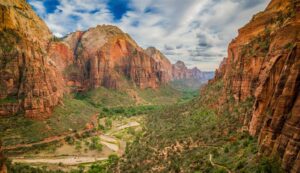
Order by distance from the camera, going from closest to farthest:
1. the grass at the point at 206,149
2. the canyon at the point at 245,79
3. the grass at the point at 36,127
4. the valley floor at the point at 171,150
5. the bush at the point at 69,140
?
1. the canyon at the point at 245,79
2. the grass at the point at 206,149
3. the valley floor at the point at 171,150
4. the grass at the point at 36,127
5. the bush at the point at 69,140

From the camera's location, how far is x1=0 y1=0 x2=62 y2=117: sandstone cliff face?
3241 inches

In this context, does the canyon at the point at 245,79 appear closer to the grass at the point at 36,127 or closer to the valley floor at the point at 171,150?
the valley floor at the point at 171,150

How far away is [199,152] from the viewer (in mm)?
43875

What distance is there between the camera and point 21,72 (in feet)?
289

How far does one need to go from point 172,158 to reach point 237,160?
53.1ft

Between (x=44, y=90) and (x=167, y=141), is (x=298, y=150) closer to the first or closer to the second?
(x=167, y=141)

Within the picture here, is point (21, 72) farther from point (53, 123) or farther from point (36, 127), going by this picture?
point (53, 123)

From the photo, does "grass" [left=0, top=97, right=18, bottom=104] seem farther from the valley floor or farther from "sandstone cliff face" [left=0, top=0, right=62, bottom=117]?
the valley floor

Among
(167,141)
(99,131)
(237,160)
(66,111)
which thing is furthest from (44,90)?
(237,160)

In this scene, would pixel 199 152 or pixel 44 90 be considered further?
pixel 44 90

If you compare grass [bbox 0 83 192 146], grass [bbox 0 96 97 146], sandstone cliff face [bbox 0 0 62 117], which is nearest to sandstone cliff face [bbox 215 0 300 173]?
grass [bbox 0 96 97 146]

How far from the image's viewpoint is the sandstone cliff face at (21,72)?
82.3 metres

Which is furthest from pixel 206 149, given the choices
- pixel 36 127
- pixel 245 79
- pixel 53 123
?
pixel 53 123

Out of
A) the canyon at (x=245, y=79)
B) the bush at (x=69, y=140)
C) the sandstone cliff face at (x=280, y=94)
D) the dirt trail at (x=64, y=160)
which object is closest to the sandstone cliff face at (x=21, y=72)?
the canyon at (x=245, y=79)
